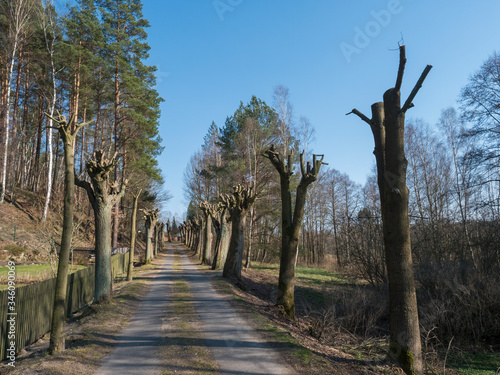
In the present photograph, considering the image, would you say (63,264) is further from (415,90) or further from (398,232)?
(415,90)

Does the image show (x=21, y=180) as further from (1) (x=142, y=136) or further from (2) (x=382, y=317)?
(2) (x=382, y=317)

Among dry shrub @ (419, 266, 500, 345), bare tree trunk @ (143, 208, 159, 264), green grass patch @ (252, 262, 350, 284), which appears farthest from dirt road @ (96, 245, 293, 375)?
bare tree trunk @ (143, 208, 159, 264)

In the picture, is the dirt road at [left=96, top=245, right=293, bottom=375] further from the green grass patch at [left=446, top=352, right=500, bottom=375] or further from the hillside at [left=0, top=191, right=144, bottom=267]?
the hillside at [left=0, top=191, right=144, bottom=267]

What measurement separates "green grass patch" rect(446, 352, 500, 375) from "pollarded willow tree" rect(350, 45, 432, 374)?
281 cm

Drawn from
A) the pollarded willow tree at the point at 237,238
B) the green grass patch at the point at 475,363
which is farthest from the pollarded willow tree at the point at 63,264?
the pollarded willow tree at the point at 237,238

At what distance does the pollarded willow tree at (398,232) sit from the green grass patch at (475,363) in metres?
2.81

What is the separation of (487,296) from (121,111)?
24585 mm

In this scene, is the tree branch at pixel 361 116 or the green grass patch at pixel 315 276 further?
the green grass patch at pixel 315 276

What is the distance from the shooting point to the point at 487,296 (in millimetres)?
10398

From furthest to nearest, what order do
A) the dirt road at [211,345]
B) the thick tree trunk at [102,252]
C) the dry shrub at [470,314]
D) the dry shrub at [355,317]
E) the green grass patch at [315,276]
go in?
1. the green grass patch at [315,276]
2. the thick tree trunk at [102,252]
3. the dry shrub at [470,314]
4. the dry shrub at [355,317]
5. the dirt road at [211,345]

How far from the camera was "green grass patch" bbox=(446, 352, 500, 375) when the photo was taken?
25.5ft

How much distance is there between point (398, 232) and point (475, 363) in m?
5.30

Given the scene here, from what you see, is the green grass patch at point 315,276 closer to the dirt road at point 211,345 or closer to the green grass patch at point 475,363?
the green grass patch at point 475,363

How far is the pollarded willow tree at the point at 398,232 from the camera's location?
5.92 m
